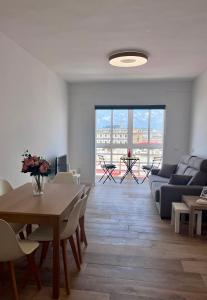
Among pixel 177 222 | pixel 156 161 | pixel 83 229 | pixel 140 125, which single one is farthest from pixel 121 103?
pixel 83 229

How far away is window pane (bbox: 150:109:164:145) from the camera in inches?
257

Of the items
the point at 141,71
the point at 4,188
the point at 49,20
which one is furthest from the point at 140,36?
the point at 4,188

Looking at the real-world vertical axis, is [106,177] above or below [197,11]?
below

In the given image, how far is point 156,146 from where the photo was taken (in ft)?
21.9

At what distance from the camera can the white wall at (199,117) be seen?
16.2 feet

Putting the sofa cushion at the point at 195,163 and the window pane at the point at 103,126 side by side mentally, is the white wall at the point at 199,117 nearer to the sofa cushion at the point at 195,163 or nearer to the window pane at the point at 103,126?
the sofa cushion at the point at 195,163

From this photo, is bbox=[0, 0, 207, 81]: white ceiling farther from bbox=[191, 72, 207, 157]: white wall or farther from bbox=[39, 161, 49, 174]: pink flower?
bbox=[39, 161, 49, 174]: pink flower

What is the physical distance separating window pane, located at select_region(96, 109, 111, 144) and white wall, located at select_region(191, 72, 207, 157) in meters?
2.27

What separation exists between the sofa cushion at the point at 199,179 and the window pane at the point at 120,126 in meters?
3.03

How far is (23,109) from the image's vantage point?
3.80m

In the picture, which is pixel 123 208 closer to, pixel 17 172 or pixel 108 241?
pixel 108 241

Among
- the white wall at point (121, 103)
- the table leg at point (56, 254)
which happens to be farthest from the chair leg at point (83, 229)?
the white wall at point (121, 103)

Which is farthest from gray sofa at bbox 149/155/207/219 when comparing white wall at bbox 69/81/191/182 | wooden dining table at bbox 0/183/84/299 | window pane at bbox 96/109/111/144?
window pane at bbox 96/109/111/144

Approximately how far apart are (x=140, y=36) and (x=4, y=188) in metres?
2.63
